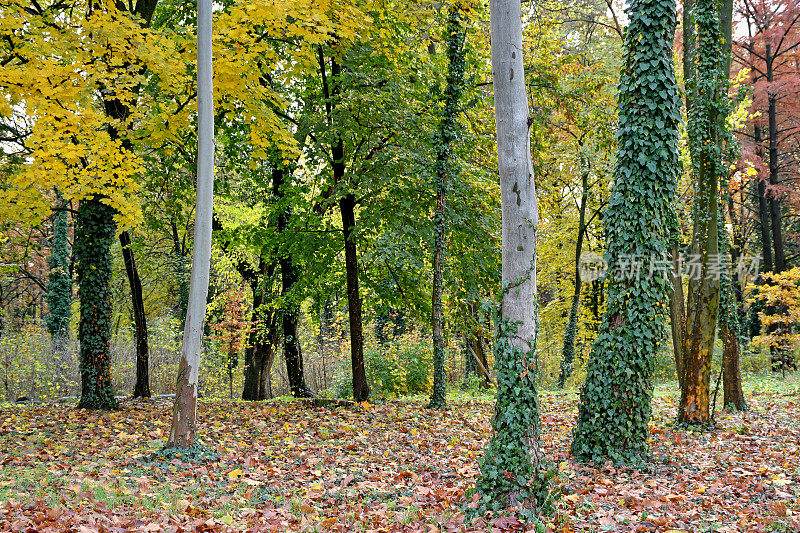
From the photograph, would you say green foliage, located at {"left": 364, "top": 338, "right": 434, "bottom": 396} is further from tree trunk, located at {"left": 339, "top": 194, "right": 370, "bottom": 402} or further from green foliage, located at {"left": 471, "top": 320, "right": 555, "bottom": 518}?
green foliage, located at {"left": 471, "top": 320, "right": 555, "bottom": 518}

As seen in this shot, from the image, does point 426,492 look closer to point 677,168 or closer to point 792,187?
point 677,168

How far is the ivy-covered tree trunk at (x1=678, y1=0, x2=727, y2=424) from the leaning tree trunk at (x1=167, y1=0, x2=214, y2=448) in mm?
7284

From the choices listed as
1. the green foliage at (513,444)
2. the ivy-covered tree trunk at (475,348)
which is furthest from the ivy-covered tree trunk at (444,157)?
the green foliage at (513,444)

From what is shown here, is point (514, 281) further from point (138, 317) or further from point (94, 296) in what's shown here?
point (138, 317)

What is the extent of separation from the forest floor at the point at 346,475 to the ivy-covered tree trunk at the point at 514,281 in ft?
1.87

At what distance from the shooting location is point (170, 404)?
1140cm

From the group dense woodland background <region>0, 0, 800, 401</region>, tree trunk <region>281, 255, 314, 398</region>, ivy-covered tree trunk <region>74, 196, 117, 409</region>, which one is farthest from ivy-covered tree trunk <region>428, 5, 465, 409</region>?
ivy-covered tree trunk <region>74, 196, 117, 409</region>

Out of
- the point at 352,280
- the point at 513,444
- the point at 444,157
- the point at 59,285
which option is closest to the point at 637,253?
the point at 513,444

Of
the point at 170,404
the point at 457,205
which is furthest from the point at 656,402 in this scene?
the point at 170,404

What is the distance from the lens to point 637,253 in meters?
6.59

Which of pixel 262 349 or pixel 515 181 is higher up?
pixel 515 181

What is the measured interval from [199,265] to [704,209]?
25.2ft

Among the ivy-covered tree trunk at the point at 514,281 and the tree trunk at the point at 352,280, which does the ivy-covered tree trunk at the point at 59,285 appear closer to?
the tree trunk at the point at 352,280

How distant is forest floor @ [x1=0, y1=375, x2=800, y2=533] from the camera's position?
4.36 m
